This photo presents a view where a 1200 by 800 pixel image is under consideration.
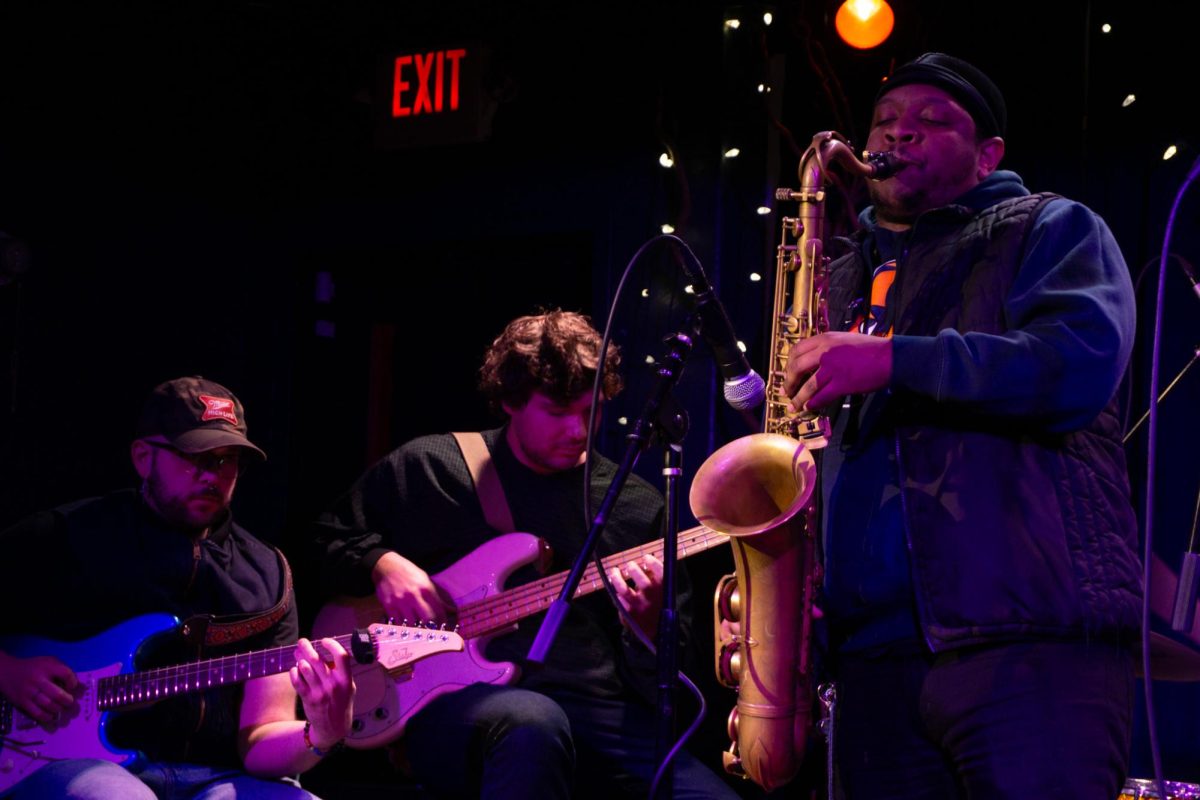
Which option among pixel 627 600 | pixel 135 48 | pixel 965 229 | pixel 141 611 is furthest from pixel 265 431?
pixel 965 229

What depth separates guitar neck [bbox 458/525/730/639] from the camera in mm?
3695

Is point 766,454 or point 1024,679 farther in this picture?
point 766,454

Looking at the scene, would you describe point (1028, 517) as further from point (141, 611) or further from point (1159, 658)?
point (141, 611)

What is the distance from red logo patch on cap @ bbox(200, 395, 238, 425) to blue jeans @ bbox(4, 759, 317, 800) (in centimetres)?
120

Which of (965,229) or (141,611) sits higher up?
(965,229)

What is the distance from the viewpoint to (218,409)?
4129 millimetres

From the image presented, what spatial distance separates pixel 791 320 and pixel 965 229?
85 centimetres

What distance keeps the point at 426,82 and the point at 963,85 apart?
11.9 feet

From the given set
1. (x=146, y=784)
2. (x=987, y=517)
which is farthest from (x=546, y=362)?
(x=987, y=517)

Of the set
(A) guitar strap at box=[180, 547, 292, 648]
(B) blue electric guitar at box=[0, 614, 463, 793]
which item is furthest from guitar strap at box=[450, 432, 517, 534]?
(A) guitar strap at box=[180, 547, 292, 648]

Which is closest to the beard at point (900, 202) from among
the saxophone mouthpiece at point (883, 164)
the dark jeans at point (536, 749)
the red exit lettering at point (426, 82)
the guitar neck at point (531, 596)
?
the saxophone mouthpiece at point (883, 164)

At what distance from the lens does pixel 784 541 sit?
2.69 m

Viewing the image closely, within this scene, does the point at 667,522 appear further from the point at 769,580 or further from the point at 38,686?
the point at 38,686

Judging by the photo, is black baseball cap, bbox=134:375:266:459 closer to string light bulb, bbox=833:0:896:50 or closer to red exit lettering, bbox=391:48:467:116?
red exit lettering, bbox=391:48:467:116
